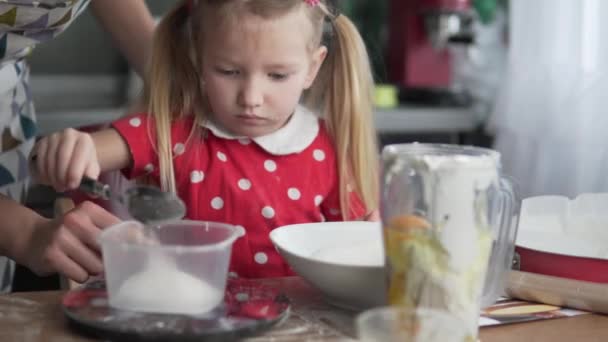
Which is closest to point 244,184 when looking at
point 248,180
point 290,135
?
point 248,180

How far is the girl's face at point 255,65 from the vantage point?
1179 mm

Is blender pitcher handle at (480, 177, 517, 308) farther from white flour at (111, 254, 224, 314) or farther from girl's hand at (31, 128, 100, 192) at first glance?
girl's hand at (31, 128, 100, 192)

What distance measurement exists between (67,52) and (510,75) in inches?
60.7

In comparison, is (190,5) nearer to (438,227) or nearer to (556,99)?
(438,227)

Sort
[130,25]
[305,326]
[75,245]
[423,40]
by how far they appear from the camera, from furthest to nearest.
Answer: [423,40] → [130,25] → [75,245] → [305,326]

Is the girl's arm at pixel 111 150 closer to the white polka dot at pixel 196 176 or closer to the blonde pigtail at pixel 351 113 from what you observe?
the white polka dot at pixel 196 176

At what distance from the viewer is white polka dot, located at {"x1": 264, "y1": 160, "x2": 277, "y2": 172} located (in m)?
1.33

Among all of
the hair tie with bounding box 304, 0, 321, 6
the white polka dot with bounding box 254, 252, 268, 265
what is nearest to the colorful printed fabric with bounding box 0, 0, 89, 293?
the hair tie with bounding box 304, 0, 321, 6

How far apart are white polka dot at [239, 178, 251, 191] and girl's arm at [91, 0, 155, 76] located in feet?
1.03

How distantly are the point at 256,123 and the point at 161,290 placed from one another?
1.60 feet

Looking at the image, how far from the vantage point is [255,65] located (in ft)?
3.85

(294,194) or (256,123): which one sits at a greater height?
(256,123)

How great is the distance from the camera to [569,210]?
3.84ft

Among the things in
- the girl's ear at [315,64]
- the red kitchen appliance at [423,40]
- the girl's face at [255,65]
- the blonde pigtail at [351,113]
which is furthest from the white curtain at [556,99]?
the girl's face at [255,65]
